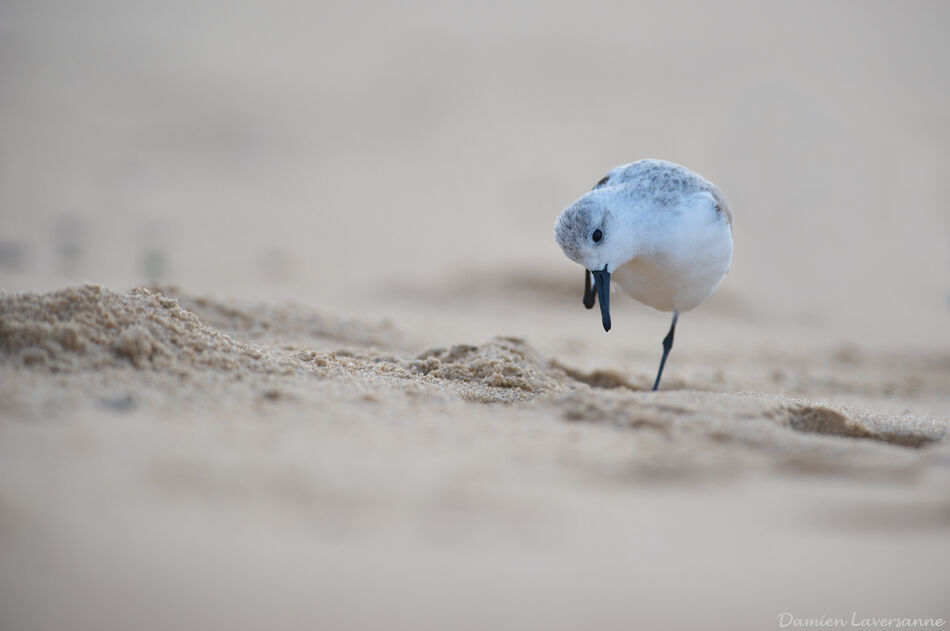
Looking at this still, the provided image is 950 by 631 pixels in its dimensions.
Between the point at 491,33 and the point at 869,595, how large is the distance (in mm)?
21735

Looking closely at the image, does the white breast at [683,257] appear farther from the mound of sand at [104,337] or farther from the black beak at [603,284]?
the mound of sand at [104,337]

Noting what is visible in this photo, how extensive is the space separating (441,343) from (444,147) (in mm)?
9345

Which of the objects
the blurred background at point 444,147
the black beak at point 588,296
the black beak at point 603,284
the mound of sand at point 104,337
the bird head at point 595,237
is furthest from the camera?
the blurred background at point 444,147

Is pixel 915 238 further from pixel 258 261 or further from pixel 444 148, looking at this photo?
pixel 258 261

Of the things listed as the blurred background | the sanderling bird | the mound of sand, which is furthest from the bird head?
the blurred background

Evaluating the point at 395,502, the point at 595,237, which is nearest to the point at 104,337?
the point at 395,502

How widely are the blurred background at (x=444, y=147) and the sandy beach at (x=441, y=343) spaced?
0.29 feet

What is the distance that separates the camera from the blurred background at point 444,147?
9562 millimetres

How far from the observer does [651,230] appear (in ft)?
14.2

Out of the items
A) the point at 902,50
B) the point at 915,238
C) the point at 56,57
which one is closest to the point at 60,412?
the point at 915,238

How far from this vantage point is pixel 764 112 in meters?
15.8
